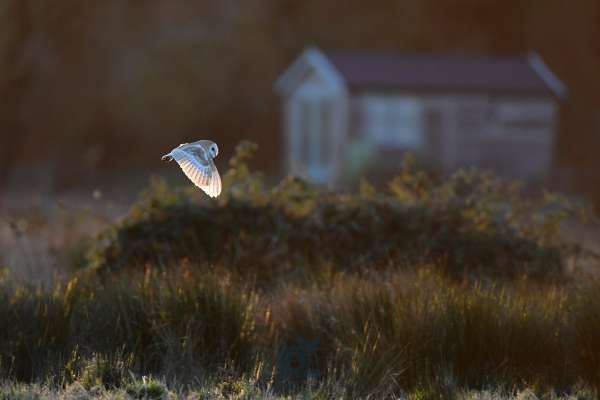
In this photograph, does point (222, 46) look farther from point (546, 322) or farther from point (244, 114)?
point (546, 322)

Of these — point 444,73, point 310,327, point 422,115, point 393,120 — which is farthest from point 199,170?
point 444,73

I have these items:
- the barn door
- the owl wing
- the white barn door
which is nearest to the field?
the owl wing

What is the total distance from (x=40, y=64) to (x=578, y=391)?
25.6m

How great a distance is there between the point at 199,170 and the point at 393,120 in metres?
16.9

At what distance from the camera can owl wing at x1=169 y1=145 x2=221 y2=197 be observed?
15.7ft

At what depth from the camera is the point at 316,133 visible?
22344 millimetres

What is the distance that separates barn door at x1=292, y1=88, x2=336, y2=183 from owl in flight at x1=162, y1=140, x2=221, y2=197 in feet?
54.9

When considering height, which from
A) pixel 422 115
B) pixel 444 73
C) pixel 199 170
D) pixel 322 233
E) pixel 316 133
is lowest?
pixel 322 233

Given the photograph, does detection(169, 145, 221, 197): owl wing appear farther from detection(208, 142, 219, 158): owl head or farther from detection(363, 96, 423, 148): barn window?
detection(363, 96, 423, 148): barn window

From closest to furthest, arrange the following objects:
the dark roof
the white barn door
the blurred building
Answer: the blurred building → the dark roof → the white barn door

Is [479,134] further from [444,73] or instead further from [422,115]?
[444,73]

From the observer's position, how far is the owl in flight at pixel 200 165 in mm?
4781

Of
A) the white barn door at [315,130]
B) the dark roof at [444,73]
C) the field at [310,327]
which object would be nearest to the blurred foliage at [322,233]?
the field at [310,327]

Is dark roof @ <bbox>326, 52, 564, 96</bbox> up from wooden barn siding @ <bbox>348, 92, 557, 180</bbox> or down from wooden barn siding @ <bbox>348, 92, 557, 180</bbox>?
up
